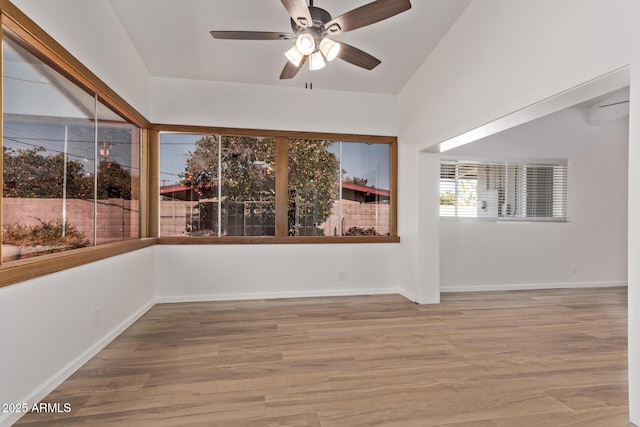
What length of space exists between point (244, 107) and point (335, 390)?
12.2 feet

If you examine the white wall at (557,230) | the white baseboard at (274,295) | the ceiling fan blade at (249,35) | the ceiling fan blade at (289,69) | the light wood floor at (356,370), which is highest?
the ceiling fan blade at (249,35)

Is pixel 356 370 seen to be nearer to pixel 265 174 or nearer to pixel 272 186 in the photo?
pixel 272 186

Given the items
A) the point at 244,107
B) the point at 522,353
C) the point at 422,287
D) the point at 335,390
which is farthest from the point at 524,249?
the point at 244,107

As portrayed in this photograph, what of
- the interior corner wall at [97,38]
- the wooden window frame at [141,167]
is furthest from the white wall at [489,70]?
the interior corner wall at [97,38]

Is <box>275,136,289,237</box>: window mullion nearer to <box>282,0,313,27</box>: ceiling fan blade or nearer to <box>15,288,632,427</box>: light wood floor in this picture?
<box>15,288,632,427</box>: light wood floor

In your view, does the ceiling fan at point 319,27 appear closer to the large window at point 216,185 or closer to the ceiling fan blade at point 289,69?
the ceiling fan blade at point 289,69

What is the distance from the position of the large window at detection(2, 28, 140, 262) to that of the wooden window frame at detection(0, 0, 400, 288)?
0.26ft

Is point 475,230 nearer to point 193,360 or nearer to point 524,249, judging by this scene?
point 524,249

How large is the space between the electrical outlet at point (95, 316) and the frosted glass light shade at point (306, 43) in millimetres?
2645

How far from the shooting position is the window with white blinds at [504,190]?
5.17 meters

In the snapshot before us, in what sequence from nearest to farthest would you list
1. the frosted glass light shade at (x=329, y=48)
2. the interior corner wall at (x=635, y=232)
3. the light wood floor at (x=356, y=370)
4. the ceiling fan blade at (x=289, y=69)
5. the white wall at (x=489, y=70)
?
the interior corner wall at (x=635, y=232) → the light wood floor at (x=356, y=370) → the white wall at (x=489, y=70) → the frosted glass light shade at (x=329, y=48) → the ceiling fan blade at (x=289, y=69)

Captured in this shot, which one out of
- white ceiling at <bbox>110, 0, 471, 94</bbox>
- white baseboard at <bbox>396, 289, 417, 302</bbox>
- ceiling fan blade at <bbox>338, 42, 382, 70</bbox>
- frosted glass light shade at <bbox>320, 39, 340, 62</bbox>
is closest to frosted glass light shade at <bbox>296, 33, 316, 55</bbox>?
frosted glass light shade at <bbox>320, 39, 340, 62</bbox>

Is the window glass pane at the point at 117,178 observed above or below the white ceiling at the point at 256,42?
below

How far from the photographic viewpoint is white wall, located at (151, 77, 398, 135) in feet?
14.5
